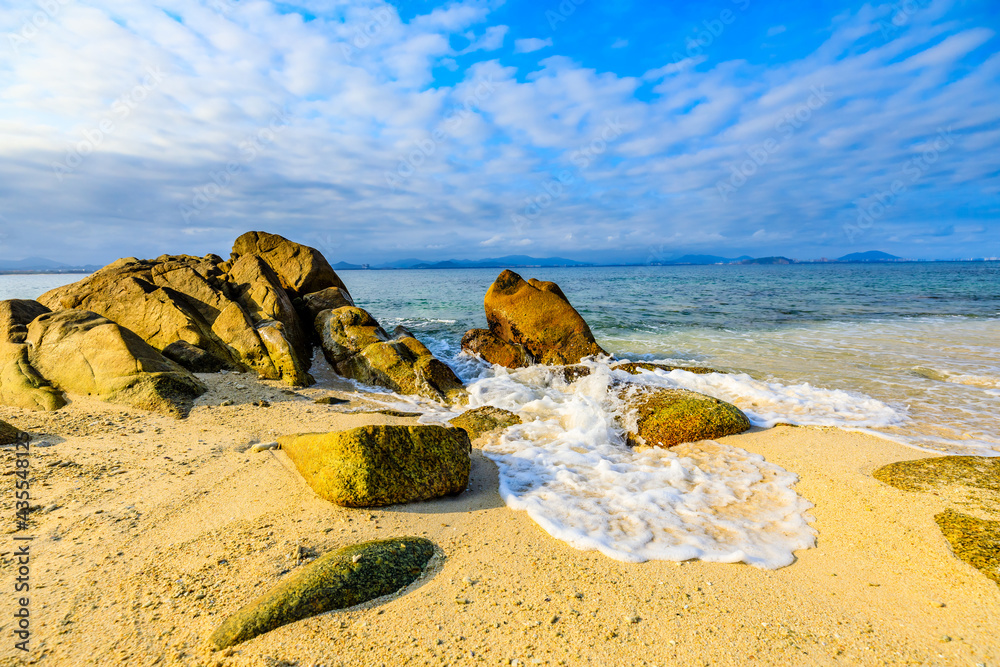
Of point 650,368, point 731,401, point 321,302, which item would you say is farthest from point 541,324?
point 321,302

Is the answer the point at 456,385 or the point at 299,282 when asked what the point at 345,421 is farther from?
the point at 299,282

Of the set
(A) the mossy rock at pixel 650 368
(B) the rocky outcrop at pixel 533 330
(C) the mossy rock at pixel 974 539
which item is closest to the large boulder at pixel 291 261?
(B) the rocky outcrop at pixel 533 330

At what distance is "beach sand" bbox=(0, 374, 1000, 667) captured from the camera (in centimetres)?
259

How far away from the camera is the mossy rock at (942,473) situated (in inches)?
179

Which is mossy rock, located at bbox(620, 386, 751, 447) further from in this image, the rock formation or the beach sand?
the rock formation

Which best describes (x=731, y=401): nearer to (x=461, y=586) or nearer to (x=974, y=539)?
(x=974, y=539)

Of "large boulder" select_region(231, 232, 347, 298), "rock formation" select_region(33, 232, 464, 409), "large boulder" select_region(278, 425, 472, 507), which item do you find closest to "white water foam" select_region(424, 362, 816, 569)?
"large boulder" select_region(278, 425, 472, 507)

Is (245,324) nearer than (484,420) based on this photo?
No

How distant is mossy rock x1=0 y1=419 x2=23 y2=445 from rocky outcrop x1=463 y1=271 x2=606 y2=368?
26.9 ft

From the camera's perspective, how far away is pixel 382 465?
4.32 meters

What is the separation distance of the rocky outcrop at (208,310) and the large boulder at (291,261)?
2.4 inches

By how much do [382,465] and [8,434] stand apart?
186 inches

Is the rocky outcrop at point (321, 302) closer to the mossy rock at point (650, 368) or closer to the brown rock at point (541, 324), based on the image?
the brown rock at point (541, 324)

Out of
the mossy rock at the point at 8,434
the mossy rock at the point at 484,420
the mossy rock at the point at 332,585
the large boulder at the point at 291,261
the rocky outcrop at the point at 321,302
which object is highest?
the large boulder at the point at 291,261
